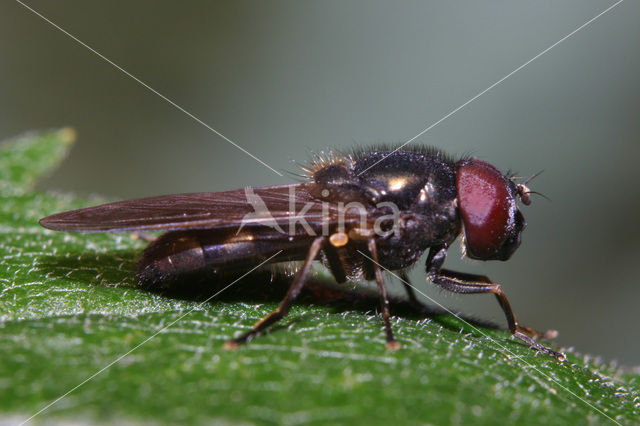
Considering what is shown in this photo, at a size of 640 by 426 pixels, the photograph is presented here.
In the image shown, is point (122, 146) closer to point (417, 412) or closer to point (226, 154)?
point (226, 154)

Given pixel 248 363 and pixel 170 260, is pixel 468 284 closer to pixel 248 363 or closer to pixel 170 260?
pixel 248 363

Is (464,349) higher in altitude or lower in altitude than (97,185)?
lower

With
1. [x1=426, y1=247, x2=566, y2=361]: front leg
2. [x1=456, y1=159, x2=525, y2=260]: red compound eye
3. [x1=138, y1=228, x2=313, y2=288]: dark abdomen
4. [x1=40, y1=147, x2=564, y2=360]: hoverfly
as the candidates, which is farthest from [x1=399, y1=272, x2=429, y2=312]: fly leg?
[x1=138, y1=228, x2=313, y2=288]: dark abdomen

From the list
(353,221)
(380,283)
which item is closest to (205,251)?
(353,221)

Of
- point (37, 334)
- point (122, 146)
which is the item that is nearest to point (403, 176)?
point (37, 334)

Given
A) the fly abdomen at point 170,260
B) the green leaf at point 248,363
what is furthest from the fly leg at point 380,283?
the fly abdomen at point 170,260

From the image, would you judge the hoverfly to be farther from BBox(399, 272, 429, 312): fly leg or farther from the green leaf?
BBox(399, 272, 429, 312): fly leg
